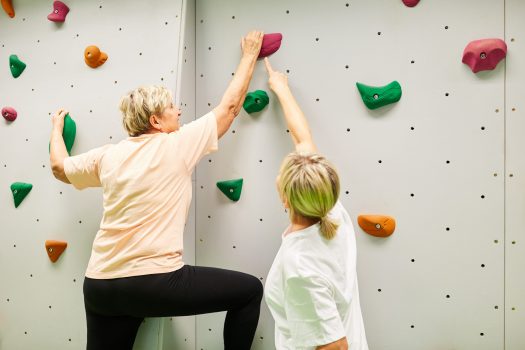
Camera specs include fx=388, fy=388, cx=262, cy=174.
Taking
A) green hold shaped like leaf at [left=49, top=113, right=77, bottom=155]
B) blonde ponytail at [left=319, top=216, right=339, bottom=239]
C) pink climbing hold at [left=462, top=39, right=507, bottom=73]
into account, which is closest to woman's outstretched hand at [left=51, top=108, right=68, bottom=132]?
green hold shaped like leaf at [left=49, top=113, right=77, bottom=155]

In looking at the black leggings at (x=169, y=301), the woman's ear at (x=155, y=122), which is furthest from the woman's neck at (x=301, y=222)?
the woman's ear at (x=155, y=122)

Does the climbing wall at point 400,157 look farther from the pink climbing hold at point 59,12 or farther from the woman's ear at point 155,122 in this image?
the pink climbing hold at point 59,12

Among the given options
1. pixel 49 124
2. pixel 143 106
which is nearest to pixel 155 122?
pixel 143 106

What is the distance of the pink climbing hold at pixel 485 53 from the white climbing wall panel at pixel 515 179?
56mm

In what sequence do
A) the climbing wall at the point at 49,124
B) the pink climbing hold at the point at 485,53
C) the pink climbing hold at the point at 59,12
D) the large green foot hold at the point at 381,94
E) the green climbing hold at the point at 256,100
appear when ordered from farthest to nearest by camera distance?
the pink climbing hold at the point at 59,12 → the climbing wall at the point at 49,124 → the green climbing hold at the point at 256,100 → the large green foot hold at the point at 381,94 → the pink climbing hold at the point at 485,53

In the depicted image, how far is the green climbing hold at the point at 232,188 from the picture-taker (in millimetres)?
1628

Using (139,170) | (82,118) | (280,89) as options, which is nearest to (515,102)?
(280,89)

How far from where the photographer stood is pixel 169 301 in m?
1.25

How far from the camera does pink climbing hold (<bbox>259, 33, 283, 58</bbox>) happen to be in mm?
1593

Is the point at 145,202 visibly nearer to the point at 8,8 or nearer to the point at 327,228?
the point at 327,228

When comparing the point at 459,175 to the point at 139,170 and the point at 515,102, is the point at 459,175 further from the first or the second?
the point at 139,170

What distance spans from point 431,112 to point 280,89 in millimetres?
578

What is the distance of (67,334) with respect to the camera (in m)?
1.76

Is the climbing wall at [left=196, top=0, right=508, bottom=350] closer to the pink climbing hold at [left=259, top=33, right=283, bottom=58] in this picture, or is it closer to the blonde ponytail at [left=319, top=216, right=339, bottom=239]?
the pink climbing hold at [left=259, top=33, right=283, bottom=58]
